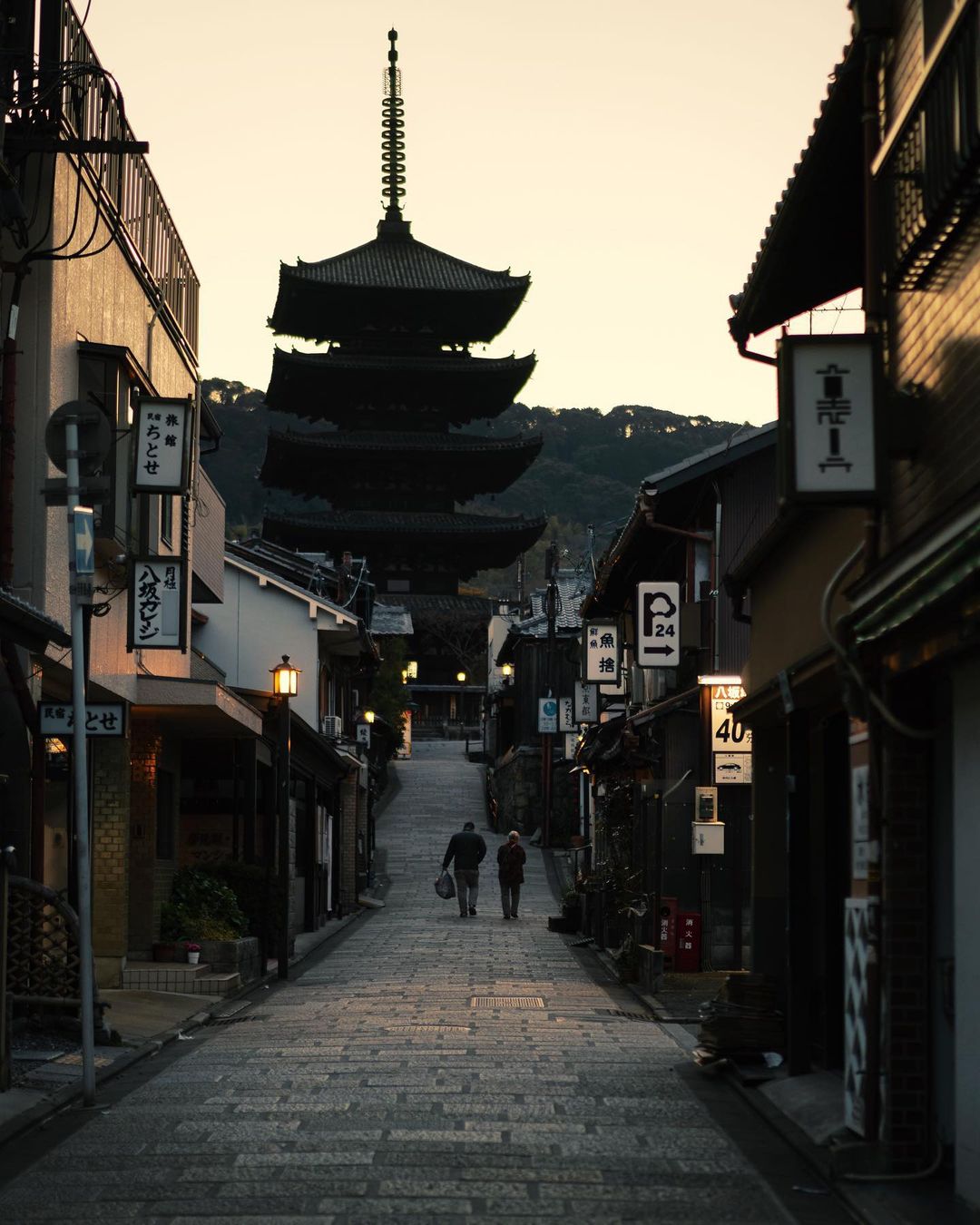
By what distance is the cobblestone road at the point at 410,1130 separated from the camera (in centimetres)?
765

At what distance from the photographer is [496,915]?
3350cm

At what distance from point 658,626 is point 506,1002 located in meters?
7.99

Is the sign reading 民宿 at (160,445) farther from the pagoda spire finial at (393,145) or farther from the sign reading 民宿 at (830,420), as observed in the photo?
the pagoda spire finial at (393,145)

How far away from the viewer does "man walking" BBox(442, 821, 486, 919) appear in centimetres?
3028

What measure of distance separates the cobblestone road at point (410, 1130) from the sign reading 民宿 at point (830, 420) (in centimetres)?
350

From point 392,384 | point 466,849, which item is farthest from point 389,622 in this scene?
point 466,849

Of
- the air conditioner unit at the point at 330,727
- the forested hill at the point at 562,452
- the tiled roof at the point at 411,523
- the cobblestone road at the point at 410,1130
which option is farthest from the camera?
the forested hill at the point at 562,452

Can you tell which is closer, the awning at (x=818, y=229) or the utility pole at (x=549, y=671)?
the awning at (x=818, y=229)

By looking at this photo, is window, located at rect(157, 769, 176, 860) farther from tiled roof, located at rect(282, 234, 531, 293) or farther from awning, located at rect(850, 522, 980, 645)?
tiled roof, located at rect(282, 234, 531, 293)

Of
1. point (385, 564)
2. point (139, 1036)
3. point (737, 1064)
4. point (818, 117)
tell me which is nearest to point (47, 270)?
point (139, 1036)

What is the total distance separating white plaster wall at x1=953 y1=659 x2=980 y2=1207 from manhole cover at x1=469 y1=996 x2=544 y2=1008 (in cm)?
962

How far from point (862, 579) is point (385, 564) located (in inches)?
2528

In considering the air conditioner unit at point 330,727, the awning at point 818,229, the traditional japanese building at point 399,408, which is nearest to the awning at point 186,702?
the awning at point 818,229

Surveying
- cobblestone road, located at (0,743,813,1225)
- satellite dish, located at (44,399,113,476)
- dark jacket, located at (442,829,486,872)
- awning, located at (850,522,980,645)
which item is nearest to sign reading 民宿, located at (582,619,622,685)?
dark jacket, located at (442,829,486,872)
